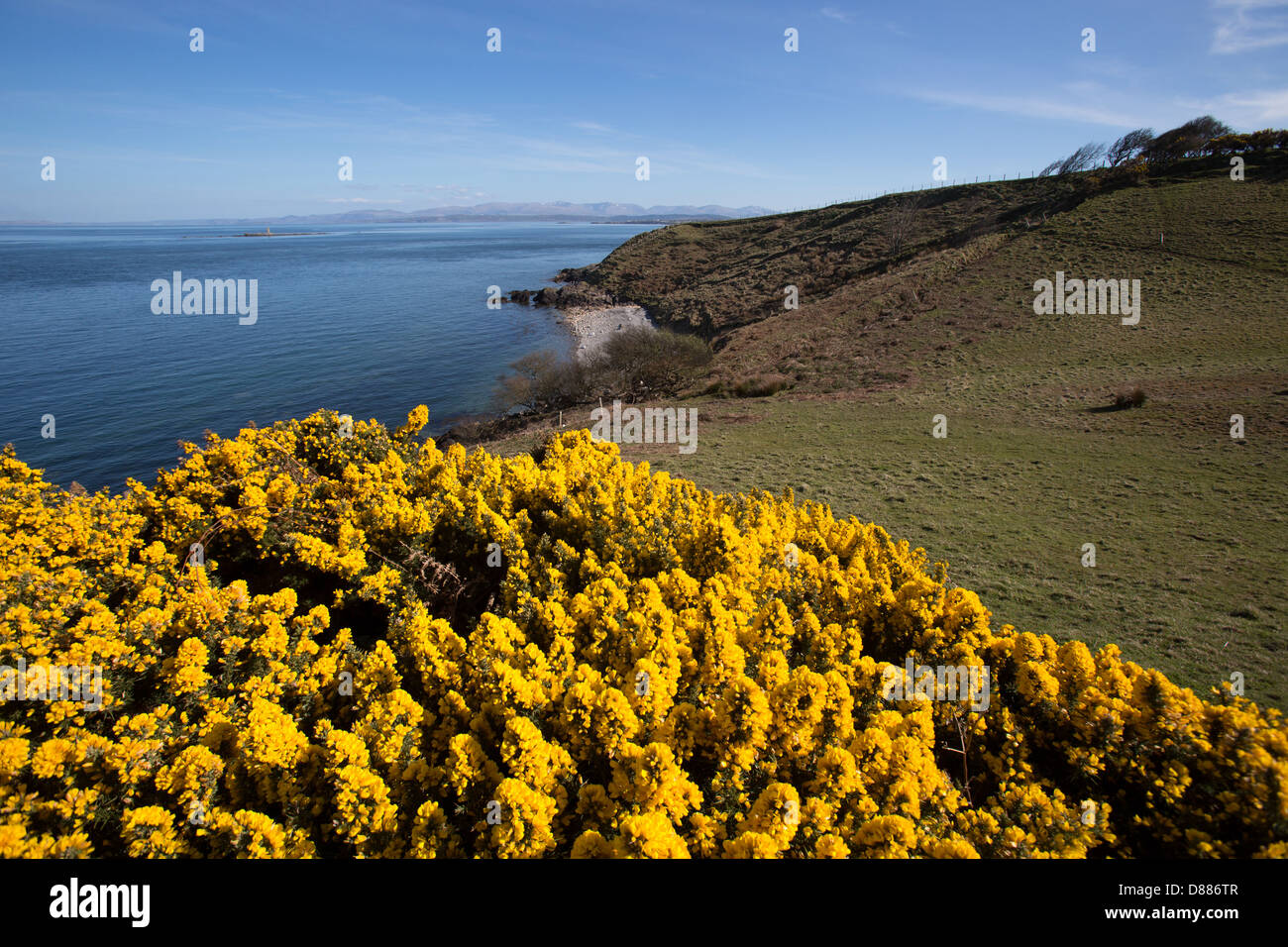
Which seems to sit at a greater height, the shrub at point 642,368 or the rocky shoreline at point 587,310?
the rocky shoreline at point 587,310

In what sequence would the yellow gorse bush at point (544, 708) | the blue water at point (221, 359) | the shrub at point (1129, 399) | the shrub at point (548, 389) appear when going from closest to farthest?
the yellow gorse bush at point (544, 708) < the shrub at point (1129, 399) < the blue water at point (221, 359) < the shrub at point (548, 389)

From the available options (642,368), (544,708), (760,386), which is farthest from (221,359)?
(544,708)

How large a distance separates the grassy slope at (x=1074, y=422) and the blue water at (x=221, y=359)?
17.2m

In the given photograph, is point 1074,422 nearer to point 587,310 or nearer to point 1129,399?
point 1129,399

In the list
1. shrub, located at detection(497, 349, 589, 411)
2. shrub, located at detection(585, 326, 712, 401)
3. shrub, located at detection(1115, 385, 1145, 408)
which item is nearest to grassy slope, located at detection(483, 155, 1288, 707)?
shrub, located at detection(1115, 385, 1145, 408)

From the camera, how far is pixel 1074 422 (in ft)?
77.4

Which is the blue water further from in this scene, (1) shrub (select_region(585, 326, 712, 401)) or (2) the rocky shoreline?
(1) shrub (select_region(585, 326, 712, 401))

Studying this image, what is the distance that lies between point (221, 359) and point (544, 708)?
52747 mm

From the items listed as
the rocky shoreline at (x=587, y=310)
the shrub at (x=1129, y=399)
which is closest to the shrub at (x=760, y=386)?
the shrub at (x=1129, y=399)

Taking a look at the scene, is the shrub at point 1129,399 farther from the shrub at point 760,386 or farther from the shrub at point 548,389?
the shrub at point 548,389

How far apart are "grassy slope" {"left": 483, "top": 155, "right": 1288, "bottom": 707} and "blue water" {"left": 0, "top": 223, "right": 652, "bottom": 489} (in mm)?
17181

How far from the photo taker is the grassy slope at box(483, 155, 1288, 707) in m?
12.2

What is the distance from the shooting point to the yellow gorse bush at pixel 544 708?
3.87 m
